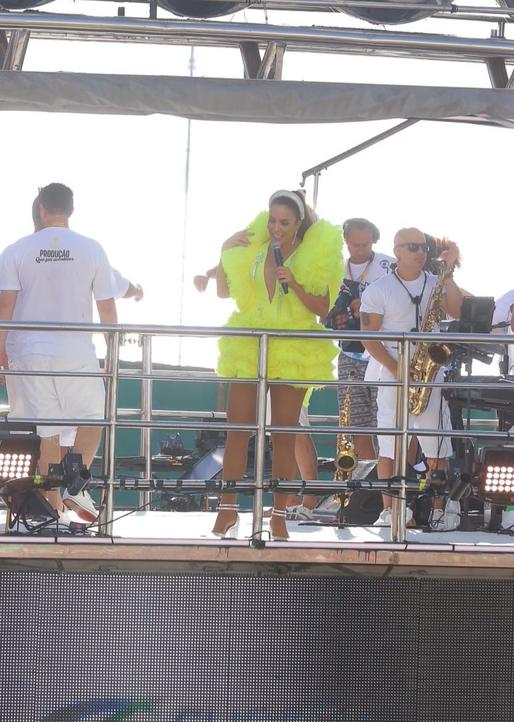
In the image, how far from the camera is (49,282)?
20.8ft

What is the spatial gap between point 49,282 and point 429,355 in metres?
2.13

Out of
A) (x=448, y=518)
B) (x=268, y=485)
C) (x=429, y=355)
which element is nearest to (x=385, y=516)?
(x=448, y=518)

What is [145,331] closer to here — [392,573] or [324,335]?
[324,335]

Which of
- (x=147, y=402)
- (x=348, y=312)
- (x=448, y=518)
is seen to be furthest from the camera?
(x=147, y=402)

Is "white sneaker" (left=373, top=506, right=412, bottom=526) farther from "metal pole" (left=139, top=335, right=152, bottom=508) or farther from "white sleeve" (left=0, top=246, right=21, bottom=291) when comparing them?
"white sleeve" (left=0, top=246, right=21, bottom=291)

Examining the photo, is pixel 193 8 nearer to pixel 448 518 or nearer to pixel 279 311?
pixel 279 311

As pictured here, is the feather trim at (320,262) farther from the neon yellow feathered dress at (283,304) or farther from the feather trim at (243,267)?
the feather trim at (243,267)

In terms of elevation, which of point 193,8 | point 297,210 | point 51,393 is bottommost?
point 51,393

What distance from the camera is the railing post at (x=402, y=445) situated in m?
5.70

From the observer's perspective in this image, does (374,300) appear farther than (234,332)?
Yes

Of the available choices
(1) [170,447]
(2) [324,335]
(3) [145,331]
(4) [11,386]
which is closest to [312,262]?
(2) [324,335]

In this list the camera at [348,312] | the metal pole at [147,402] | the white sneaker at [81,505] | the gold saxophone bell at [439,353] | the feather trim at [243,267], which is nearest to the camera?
the feather trim at [243,267]

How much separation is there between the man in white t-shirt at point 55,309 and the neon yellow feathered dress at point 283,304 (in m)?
0.78

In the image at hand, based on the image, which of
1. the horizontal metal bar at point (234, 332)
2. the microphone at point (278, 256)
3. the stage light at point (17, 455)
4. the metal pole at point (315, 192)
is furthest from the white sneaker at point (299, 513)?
the metal pole at point (315, 192)
